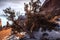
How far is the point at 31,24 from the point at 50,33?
0.75 ft

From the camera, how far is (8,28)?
1.75 metres

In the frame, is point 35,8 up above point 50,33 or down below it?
above

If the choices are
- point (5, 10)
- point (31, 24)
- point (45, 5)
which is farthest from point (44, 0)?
point (5, 10)

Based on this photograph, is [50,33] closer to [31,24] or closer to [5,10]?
[31,24]

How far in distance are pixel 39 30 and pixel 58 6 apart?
0.33m

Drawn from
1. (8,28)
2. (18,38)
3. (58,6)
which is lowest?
(18,38)

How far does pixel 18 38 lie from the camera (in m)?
1.75

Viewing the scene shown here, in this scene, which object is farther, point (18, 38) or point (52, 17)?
point (18, 38)

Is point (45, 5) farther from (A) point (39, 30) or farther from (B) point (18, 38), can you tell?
(B) point (18, 38)

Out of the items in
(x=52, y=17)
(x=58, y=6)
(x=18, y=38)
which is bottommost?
(x=18, y=38)

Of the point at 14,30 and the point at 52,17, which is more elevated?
the point at 52,17

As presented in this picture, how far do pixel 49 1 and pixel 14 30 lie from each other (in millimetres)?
500

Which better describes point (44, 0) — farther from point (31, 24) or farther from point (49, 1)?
point (31, 24)

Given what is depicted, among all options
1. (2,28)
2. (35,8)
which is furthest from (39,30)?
(2,28)
